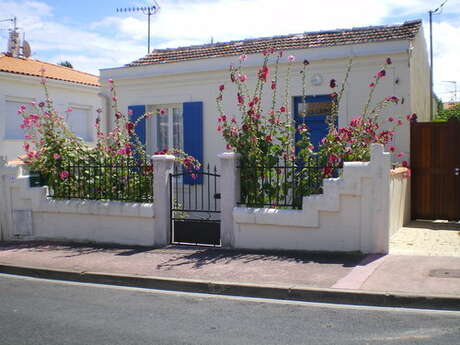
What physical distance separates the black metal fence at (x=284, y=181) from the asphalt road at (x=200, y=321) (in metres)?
2.65

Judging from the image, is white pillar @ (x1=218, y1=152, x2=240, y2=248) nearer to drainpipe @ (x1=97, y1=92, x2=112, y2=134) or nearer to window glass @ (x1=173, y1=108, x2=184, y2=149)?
window glass @ (x1=173, y1=108, x2=184, y2=149)

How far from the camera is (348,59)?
11.8 metres

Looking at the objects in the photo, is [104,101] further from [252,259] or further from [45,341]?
[45,341]

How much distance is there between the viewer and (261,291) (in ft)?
22.5

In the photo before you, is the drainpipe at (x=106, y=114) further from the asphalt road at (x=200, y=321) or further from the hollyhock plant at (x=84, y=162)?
the asphalt road at (x=200, y=321)

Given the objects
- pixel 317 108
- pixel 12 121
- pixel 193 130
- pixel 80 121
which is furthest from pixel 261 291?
pixel 80 121

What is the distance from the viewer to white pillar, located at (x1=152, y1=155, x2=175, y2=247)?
379 inches

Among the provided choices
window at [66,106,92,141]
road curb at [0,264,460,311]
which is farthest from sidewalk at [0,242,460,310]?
window at [66,106,92,141]

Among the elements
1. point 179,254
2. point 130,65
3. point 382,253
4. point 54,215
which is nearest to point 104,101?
point 130,65

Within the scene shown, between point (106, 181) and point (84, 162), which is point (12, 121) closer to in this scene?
point (84, 162)

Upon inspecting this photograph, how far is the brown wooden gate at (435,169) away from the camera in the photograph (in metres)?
11.0

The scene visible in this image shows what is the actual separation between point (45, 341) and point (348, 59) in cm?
878

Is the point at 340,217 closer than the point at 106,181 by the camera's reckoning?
Yes

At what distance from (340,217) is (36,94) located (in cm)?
1457
